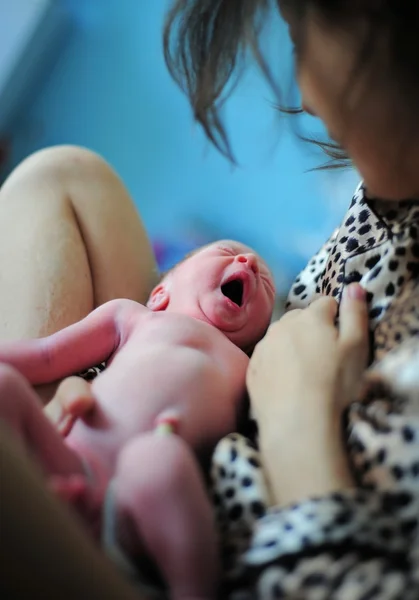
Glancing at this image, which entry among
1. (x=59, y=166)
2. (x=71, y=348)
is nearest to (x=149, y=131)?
(x=59, y=166)

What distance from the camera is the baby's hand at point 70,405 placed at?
0.67 m

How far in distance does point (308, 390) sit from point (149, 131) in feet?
5.54

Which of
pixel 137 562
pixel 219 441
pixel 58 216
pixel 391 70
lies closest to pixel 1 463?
pixel 137 562

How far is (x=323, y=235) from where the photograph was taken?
1900mm

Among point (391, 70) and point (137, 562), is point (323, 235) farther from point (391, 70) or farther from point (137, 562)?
point (137, 562)

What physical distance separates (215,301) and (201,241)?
118 centimetres

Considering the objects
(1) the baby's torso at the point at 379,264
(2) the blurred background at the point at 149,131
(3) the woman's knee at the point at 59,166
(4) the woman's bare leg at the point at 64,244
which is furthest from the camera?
(2) the blurred background at the point at 149,131

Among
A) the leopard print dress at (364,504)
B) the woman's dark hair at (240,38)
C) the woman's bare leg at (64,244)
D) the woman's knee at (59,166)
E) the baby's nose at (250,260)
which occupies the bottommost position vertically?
the leopard print dress at (364,504)

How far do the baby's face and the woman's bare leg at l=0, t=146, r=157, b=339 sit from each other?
0.33 ft

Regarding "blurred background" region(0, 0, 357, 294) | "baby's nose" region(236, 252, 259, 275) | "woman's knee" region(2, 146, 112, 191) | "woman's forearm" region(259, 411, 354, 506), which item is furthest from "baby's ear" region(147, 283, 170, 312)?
"blurred background" region(0, 0, 357, 294)

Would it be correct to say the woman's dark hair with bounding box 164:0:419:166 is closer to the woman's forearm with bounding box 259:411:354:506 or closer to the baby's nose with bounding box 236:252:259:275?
the baby's nose with bounding box 236:252:259:275

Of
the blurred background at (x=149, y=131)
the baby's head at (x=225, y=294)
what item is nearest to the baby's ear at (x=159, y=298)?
the baby's head at (x=225, y=294)

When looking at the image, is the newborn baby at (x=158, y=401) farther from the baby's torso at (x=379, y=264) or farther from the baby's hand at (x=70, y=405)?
the baby's torso at (x=379, y=264)

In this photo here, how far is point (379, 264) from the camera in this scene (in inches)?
28.7
